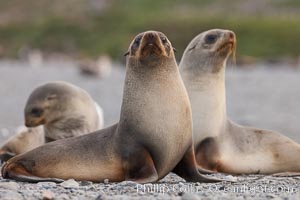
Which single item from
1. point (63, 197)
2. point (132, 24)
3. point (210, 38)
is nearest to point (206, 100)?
point (210, 38)

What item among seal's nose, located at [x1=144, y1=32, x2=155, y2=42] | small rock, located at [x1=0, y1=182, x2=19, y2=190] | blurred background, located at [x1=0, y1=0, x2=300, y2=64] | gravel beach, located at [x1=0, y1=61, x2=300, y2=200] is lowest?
blurred background, located at [x1=0, y1=0, x2=300, y2=64]

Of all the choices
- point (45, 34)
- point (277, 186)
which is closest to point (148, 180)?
point (277, 186)

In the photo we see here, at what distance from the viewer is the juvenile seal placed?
822 centimetres

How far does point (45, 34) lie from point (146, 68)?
200 ft

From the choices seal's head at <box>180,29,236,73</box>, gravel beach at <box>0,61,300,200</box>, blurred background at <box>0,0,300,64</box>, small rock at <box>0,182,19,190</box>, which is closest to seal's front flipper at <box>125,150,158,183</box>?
gravel beach at <box>0,61,300,200</box>

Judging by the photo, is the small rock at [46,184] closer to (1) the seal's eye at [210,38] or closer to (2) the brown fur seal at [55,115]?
(2) the brown fur seal at [55,115]

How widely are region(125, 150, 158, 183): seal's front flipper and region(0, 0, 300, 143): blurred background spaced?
15.9 metres

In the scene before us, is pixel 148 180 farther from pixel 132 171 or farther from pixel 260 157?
pixel 260 157

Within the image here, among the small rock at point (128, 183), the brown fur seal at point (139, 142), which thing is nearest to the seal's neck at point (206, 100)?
the brown fur seal at point (139, 142)

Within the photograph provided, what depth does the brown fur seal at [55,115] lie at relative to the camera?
9375 mm

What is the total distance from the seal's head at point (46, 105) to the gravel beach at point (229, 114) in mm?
1736

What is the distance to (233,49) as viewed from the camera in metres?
8.80

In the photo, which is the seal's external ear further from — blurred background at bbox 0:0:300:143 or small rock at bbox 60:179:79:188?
blurred background at bbox 0:0:300:143

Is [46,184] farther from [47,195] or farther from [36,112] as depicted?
[36,112]
